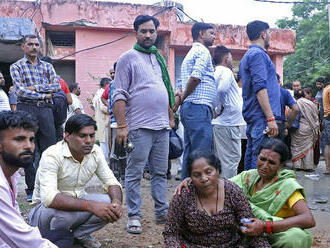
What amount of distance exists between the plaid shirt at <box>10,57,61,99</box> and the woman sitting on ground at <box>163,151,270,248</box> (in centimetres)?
246

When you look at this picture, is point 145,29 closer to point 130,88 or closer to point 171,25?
point 130,88

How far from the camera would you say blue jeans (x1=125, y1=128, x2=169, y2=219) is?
11.9 feet

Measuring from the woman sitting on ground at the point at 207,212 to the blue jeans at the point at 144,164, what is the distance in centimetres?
101

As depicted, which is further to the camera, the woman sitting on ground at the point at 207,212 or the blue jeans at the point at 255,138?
the blue jeans at the point at 255,138

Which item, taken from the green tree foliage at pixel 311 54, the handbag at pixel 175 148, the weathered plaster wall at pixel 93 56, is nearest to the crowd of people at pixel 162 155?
the handbag at pixel 175 148

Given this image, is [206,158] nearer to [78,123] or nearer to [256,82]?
[78,123]

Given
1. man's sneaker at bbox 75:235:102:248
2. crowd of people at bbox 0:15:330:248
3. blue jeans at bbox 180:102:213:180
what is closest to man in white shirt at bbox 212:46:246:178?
crowd of people at bbox 0:15:330:248

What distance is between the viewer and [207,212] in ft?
8.59

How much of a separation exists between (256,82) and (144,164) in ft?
4.33

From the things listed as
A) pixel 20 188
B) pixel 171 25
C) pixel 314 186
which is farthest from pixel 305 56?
pixel 20 188

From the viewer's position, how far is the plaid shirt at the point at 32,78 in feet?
14.3

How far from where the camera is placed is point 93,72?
12.6 metres

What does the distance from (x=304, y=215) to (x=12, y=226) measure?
74.9 inches

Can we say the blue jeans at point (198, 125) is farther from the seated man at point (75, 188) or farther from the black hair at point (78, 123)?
the black hair at point (78, 123)
